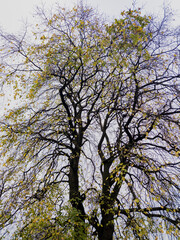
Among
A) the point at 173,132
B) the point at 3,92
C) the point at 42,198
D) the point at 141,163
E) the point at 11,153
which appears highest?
the point at 3,92

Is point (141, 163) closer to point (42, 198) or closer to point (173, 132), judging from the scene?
point (173, 132)

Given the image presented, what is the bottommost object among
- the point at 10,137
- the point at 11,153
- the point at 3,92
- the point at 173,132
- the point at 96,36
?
the point at 11,153

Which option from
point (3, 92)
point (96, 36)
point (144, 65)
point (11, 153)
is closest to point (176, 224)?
point (144, 65)

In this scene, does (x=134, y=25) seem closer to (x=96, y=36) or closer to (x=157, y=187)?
(x=96, y=36)

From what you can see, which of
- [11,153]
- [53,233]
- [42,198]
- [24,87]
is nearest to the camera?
[53,233]

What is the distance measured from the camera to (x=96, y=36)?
5.57m

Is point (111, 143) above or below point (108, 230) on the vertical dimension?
above

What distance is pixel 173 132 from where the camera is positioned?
5852 millimetres

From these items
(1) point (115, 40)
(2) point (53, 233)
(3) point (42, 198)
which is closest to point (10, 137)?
(3) point (42, 198)

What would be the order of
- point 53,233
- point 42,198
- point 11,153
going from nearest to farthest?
point 53,233
point 42,198
point 11,153

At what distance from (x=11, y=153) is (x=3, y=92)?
1862 mm

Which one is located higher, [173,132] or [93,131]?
[93,131]

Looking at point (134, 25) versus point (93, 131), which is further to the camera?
point (93, 131)

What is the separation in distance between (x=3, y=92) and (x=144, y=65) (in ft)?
14.5
